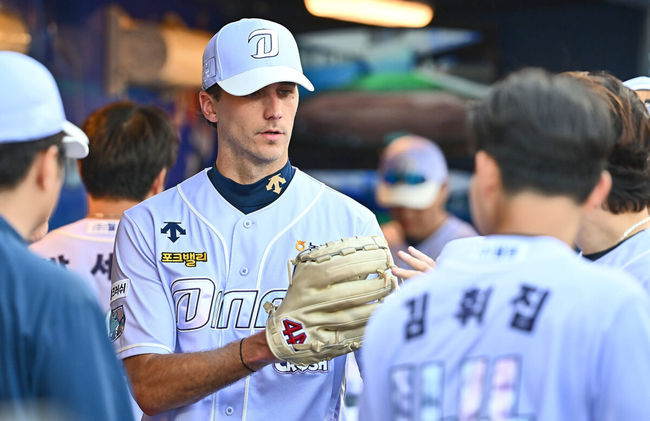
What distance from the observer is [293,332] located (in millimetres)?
2215

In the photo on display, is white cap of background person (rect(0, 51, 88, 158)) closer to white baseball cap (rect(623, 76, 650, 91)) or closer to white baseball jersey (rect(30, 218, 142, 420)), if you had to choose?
white baseball jersey (rect(30, 218, 142, 420))

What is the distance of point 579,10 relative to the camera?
7570 millimetres

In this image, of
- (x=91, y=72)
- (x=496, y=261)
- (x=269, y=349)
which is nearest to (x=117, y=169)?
(x=269, y=349)

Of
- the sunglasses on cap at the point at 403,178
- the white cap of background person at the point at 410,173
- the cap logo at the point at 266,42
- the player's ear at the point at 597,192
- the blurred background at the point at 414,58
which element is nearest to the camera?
the player's ear at the point at 597,192

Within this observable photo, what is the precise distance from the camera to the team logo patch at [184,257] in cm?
250

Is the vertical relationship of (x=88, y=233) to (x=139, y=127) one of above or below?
below

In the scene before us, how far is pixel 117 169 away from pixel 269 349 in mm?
1472

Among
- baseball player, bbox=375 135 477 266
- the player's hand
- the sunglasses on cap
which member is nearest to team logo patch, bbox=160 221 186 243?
the player's hand

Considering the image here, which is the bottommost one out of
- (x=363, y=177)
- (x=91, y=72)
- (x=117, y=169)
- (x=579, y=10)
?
(x=363, y=177)

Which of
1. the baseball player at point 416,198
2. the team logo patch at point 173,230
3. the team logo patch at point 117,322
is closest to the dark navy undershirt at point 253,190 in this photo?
the team logo patch at point 173,230

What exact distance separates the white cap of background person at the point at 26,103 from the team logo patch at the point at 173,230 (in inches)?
31.6

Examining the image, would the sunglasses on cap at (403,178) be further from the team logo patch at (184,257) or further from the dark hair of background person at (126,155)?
the team logo patch at (184,257)

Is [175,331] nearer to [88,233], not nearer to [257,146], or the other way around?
[257,146]

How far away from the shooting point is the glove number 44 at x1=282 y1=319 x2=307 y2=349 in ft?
7.25
